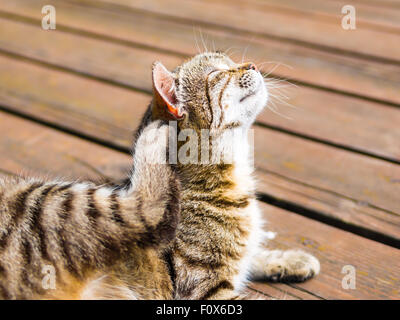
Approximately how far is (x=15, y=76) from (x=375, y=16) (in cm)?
215

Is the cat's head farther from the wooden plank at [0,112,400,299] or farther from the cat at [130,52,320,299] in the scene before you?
the wooden plank at [0,112,400,299]

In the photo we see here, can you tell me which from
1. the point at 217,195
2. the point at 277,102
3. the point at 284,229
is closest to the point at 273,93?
the point at 277,102

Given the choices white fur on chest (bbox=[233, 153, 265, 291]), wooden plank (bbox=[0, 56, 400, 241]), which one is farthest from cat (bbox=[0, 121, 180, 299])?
wooden plank (bbox=[0, 56, 400, 241])

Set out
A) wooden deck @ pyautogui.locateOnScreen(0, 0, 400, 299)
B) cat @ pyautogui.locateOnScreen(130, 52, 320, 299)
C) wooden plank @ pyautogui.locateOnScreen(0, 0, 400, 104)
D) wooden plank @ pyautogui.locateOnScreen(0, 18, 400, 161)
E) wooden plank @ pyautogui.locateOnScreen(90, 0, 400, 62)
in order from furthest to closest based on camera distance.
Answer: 1. wooden plank @ pyautogui.locateOnScreen(90, 0, 400, 62)
2. wooden plank @ pyautogui.locateOnScreen(0, 0, 400, 104)
3. wooden plank @ pyautogui.locateOnScreen(0, 18, 400, 161)
4. wooden deck @ pyautogui.locateOnScreen(0, 0, 400, 299)
5. cat @ pyautogui.locateOnScreen(130, 52, 320, 299)

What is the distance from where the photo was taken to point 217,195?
1468 millimetres

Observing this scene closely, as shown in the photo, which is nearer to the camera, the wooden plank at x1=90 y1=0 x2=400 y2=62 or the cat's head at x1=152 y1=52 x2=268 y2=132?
the cat's head at x1=152 y1=52 x2=268 y2=132

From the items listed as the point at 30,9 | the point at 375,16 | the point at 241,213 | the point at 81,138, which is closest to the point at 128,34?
the point at 30,9

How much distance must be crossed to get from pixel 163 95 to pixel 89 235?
42 centimetres

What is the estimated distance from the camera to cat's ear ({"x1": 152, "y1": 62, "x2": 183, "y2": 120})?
4.42 ft

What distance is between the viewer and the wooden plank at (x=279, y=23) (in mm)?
2734

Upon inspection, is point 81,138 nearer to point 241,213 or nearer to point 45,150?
point 45,150

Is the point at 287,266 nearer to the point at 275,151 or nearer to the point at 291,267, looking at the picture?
the point at 291,267

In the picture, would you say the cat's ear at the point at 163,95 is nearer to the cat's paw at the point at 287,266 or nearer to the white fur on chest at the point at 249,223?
the white fur on chest at the point at 249,223

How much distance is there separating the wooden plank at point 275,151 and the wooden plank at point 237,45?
0.46 m
